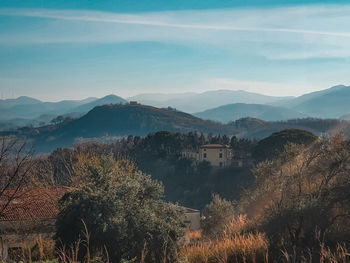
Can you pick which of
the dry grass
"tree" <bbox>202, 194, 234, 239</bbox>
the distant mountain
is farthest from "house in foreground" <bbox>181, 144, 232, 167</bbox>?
the distant mountain

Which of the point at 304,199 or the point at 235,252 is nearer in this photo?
the point at 235,252

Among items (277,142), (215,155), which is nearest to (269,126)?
(215,155)

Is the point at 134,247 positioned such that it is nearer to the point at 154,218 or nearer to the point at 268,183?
the point at 154,218

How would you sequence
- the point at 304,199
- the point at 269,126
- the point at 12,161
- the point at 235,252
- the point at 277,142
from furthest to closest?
the point at 269,126 < the point at 277,142 < the point at 304,199 < the point at 12,161 < the point at 235,252

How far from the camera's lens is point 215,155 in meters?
63.1

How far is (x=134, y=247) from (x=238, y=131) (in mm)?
165415

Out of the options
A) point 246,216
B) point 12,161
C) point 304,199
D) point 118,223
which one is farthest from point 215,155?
point 118,223

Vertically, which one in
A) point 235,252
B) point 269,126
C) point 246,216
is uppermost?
point 235,252

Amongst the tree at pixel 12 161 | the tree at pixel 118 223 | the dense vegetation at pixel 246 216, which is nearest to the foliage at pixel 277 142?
the dense vegetation at pixel 246 216

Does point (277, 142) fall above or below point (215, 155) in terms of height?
above

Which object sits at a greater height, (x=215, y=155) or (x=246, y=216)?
(x=246, y=216)

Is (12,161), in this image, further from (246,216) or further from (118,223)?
(246,216)

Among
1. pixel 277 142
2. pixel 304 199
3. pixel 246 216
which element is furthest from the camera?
pixel 277 142

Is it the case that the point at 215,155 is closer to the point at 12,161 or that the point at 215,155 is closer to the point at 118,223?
the point at 12,161
